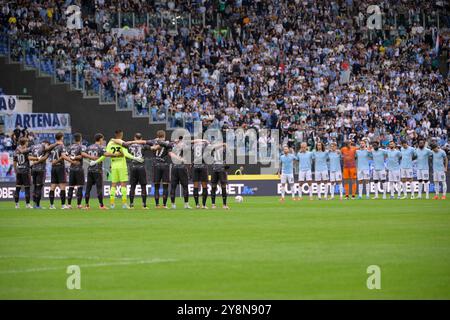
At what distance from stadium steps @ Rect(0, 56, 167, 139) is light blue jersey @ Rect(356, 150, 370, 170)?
11.7m

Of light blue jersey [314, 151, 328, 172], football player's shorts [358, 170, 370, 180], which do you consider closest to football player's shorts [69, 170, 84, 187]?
light blue jersey [314, 151, 328, 172]

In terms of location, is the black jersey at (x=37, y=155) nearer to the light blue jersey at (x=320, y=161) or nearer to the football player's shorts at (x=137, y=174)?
the football player's shorts at (x=137, y=174)

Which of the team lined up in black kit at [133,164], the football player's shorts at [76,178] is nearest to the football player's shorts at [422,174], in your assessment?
the team lined up in black kit at [133,164]

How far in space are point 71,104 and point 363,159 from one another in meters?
16.6

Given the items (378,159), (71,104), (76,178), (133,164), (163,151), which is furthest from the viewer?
(71,104)

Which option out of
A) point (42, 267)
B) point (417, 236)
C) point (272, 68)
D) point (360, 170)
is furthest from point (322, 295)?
point (272, 68)

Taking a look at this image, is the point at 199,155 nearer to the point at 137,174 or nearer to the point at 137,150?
the point at 137,174

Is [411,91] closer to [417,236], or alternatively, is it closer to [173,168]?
[173,168]

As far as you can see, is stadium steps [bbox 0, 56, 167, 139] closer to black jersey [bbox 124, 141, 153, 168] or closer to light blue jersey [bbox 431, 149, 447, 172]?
light blue jersey [bbox 431, 149, 447, 172]

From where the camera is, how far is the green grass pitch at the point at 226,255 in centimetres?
1327

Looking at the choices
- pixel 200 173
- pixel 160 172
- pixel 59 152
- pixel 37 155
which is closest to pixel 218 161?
pixel 200 173

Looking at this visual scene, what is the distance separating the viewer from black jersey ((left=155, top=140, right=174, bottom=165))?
104ft

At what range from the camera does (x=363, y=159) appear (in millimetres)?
43094

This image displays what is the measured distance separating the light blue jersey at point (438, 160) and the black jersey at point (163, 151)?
48.0 feet
